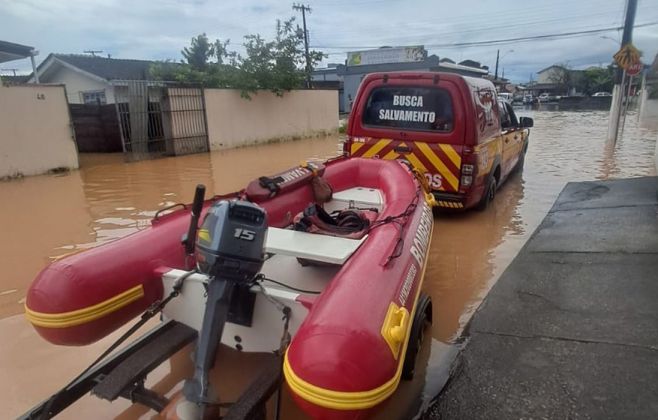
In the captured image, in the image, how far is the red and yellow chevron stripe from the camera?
17.8 feet

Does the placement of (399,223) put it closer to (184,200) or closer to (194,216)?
(194,216)

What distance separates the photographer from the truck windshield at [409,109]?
17.9 feet

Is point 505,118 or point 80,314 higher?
point 505,118

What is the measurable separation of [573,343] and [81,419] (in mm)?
2982

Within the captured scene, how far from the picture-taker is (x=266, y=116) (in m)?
16.2

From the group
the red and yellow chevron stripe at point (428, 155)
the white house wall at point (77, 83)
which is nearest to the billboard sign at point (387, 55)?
the white house wall at point (77, 83)

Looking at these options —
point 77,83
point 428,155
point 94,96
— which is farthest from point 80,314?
point 77,83

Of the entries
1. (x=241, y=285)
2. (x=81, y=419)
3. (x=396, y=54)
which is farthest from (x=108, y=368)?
(x=396, y=54)

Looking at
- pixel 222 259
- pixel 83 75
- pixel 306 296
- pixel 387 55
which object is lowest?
pixel 306 296

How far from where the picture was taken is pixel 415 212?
3.48 metres

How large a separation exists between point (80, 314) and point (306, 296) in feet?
3.80

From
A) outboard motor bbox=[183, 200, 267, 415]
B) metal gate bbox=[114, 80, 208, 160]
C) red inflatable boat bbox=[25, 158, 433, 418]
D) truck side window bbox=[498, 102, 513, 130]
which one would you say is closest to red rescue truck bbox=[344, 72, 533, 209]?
A: truck side window bbox=[498, 102, 513, 130]

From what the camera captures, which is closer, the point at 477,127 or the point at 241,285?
the point at 241,285

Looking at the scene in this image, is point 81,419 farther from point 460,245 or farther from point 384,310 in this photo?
point 460,245
